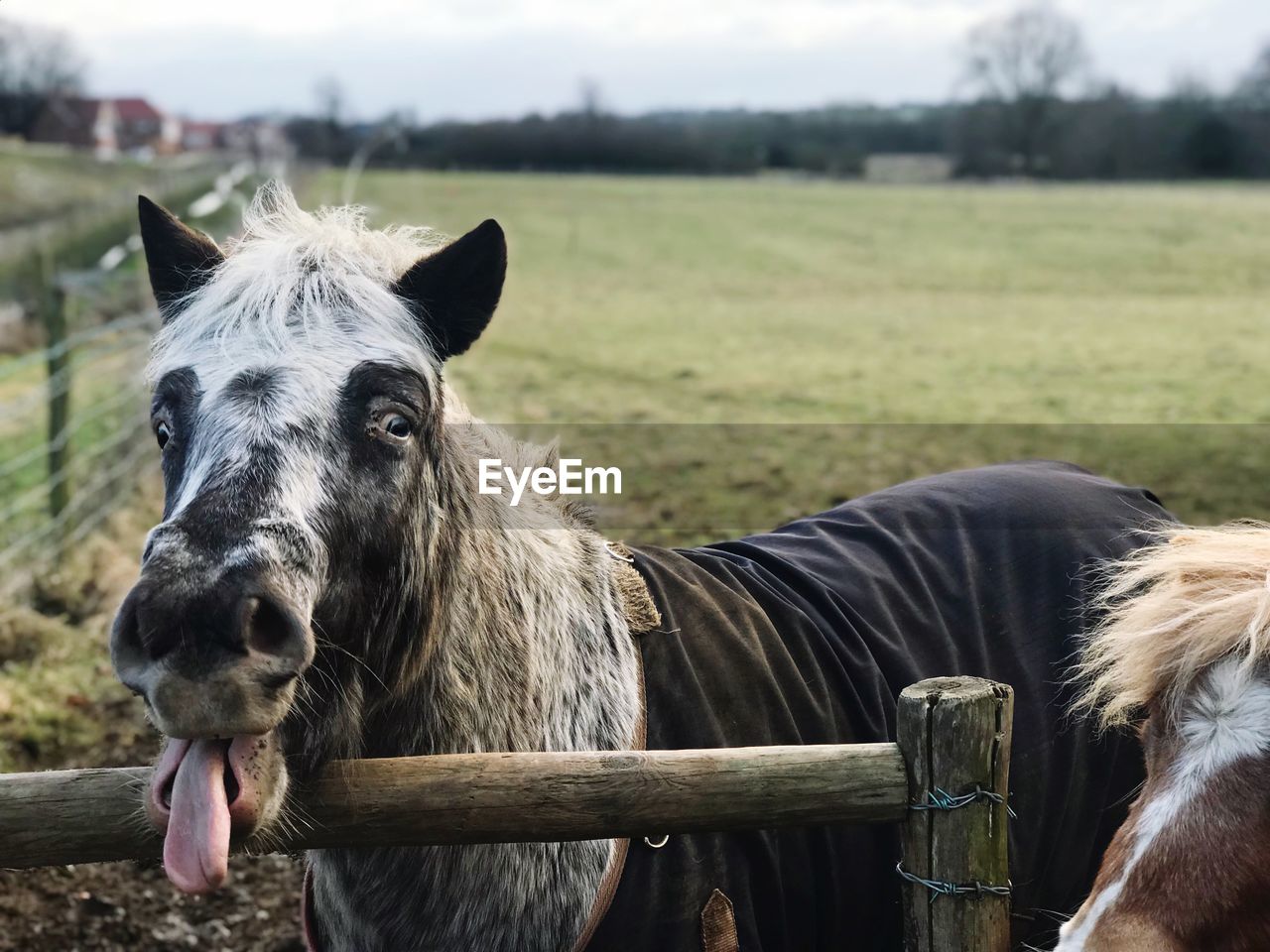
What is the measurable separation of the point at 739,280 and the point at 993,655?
21.9 metres

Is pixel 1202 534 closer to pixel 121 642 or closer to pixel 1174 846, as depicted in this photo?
pixel 1174 846

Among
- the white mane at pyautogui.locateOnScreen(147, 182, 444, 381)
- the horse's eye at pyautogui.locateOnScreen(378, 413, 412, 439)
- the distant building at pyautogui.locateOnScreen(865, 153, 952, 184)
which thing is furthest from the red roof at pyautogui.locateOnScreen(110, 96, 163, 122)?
the horse's eye at pyautogui.locateOnScreen(378, 413, 412, 439)

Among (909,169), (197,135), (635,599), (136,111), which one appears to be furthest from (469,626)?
(136,111)

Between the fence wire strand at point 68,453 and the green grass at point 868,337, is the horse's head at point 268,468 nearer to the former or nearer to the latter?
the green grass at point 868,337

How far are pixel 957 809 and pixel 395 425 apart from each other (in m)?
A: 1.30

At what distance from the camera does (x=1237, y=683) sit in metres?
2.13

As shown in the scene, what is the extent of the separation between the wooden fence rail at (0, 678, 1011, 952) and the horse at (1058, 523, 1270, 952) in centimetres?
24

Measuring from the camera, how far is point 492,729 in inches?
96.4

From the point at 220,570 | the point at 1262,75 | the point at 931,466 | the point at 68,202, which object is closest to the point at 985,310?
the point at 1262,75

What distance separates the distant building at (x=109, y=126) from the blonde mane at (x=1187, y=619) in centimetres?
4606

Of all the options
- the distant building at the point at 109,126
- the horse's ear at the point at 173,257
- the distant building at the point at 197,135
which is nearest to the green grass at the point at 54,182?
the distant building at the point at 109,126

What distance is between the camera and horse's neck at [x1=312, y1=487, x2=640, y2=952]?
2.38 metres

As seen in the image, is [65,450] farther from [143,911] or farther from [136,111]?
[136,111]

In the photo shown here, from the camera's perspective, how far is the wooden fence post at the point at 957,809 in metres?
2.15
